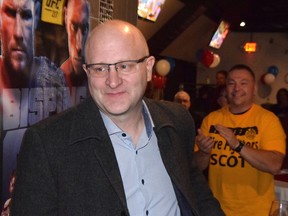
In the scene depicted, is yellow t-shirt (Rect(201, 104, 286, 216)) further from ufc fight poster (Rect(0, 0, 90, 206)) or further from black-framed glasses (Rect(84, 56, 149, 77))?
black-framed glasses (Rect(84, 56, 149, 77))

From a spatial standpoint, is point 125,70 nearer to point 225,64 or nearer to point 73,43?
point 73,43

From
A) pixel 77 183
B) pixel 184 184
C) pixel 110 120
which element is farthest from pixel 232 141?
pixel 77 183

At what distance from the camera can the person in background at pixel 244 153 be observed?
7.72 ft

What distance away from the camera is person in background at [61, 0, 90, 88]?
195cm

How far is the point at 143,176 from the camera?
1.38 metres

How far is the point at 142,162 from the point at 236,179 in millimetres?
1238

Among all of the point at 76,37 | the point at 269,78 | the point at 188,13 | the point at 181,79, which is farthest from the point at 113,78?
the point at 269,78

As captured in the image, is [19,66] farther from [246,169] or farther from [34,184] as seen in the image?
[246,169]

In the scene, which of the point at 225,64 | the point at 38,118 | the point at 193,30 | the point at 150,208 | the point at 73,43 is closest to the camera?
the point at 150,208

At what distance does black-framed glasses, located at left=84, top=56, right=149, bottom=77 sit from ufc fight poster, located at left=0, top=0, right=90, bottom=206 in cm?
39

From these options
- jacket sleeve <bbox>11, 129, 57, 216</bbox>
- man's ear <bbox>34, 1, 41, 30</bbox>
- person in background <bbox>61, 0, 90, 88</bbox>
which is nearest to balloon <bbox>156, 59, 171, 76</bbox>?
person in background <bbox>61, 0, 90, 88</bbox>

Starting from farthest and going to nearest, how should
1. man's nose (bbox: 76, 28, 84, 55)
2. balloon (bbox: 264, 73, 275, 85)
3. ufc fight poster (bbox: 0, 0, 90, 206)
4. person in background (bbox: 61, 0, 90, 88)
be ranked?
balloon (bbox: 264, 73, 275, 85)
man's nose (bbox: 76, 28, 84, 55)
person in background (bbox: 61, 0, 90, 88)
ufc fight poster (bbox: 0, 0, 90, 206)

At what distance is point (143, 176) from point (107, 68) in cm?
40

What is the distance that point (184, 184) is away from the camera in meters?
1.44
